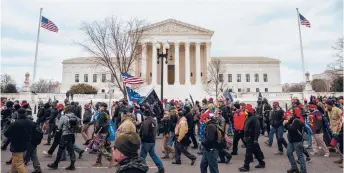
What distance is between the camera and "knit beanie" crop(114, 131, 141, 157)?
276 cm

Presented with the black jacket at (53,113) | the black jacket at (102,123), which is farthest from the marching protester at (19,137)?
the black jacket at (53,113)

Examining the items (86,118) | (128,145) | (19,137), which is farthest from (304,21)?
(128,145)

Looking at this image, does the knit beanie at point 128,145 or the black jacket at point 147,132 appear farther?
the black jacket at point 147,132

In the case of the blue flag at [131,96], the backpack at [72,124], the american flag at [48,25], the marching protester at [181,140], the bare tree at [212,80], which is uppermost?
the american flag at [48,25]

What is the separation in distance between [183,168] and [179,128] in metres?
1.25

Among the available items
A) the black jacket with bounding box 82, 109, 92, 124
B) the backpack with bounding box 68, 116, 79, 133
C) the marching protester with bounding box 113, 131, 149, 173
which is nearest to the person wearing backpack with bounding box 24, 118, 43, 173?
the backpack with bounding box 68, 116, 79, 133

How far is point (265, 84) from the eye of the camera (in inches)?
3083

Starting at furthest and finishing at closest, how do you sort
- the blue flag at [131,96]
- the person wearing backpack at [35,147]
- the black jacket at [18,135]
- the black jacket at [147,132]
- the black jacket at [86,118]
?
the blue flag at [131,96] < the black jacket at [86,118] < the black jacket at [147,132] < the person wearing backpack at [35,147] < the black jacket at [18,135]

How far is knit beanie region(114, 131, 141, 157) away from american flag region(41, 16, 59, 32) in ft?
98.0

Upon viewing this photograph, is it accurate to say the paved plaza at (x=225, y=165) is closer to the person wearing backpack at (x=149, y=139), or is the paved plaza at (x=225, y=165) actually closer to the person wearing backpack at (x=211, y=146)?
the person wearing backpack at (x=149, y=139)

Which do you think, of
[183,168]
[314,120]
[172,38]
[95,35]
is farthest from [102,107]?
[172,38]

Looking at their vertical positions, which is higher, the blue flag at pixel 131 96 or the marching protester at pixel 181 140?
the blue flag at pixel 131 96

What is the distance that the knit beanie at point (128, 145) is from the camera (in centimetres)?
276

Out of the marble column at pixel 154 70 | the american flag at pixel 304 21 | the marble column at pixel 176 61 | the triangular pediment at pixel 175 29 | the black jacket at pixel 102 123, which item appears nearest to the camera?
the black jacket at pixel 102 123
